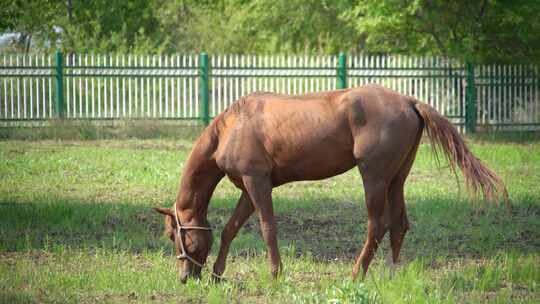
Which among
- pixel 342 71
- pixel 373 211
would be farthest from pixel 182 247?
pixel 342 71

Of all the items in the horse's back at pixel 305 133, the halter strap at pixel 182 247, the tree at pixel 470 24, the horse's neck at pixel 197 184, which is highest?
the tree at pixel 470 24

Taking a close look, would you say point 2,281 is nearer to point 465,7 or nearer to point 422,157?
point 422,157

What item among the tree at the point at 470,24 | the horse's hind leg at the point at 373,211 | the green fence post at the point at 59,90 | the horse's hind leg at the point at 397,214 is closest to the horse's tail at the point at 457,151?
the horse's hind leg at the point at 397,214

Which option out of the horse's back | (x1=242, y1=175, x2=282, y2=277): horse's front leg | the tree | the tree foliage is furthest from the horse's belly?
the tree foliage

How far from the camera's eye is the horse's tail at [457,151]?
7.18 metres

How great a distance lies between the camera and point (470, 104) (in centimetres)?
2270

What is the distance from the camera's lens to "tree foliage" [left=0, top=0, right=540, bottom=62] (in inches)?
914

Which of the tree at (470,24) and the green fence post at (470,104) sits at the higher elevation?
the tree at (470,24)

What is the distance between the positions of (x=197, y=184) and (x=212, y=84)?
14.3 m

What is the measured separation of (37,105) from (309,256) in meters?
14.1

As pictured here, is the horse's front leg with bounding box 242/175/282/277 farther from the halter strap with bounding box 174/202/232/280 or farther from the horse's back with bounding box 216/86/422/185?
the halter strap with bounding box 174/202/232/280

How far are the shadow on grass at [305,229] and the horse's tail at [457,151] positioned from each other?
1.41 m

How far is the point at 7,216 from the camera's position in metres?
10.0

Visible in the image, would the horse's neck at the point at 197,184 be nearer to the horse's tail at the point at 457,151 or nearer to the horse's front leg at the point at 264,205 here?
the horse's front leg at the point at 264,205
